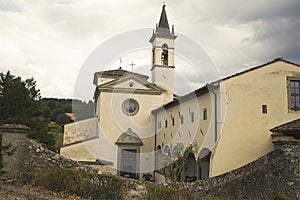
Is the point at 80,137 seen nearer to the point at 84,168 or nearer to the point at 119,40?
the point at 119,40

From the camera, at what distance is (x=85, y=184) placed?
27.9 feet

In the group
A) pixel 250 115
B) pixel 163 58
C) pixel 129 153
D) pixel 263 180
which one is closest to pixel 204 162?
pixel 250 115

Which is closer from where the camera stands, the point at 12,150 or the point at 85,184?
the point at 85,184

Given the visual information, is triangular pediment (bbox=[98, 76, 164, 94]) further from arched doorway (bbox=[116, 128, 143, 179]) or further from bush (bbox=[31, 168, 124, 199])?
bush (bbox=[31, 168, 124, 199])

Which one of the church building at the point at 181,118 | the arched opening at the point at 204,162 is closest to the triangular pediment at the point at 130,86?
the church building at the point at 181,118

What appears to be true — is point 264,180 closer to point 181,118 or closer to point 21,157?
point 181,118

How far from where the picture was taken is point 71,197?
810 centimetres

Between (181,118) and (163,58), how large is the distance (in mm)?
10779

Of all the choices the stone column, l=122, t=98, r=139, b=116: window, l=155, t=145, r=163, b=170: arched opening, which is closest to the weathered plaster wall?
the stone column

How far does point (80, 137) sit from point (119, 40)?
1369cm

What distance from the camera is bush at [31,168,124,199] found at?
8344mm

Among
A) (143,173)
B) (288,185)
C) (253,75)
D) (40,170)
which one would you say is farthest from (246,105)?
(143,173)

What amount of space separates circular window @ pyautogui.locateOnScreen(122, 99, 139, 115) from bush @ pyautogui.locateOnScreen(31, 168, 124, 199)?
17980 millimetres

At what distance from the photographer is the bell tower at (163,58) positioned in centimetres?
2920
